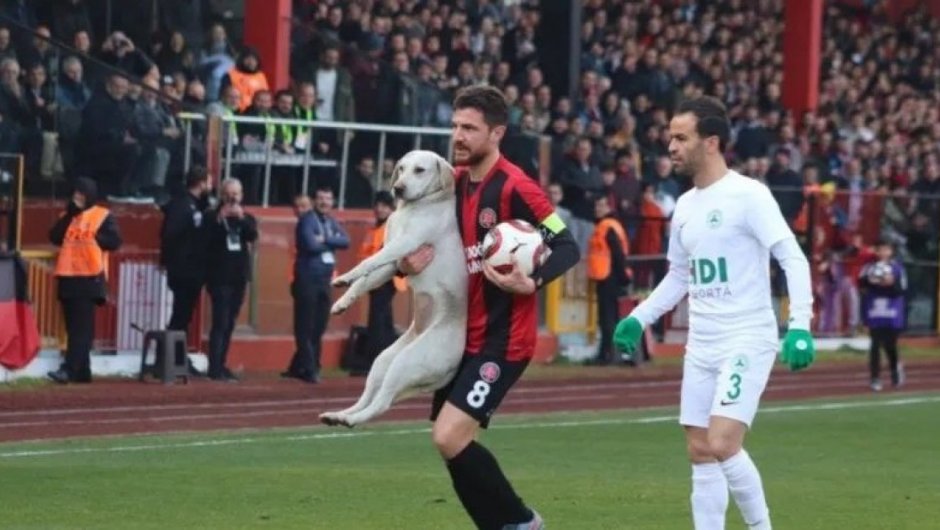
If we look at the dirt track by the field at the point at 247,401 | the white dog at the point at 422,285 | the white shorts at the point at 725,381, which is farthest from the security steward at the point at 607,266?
the white dog at the point at 422,285

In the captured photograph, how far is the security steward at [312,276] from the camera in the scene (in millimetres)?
23188

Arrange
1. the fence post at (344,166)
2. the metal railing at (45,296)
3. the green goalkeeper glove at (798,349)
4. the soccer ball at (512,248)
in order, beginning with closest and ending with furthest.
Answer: the soccer ball at (512,248) < the green goalkeeper glove at (798,349) < the metal railing at (45,296) < the fence post at (344,166)

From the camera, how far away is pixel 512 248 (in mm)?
9102

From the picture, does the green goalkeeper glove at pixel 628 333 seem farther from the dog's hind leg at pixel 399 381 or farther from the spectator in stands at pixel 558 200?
the spectator in stands at pixel 558 200

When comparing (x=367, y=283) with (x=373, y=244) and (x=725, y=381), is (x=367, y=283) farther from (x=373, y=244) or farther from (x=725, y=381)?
(x=373, y=244)

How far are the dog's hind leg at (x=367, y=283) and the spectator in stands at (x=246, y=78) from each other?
15168mm

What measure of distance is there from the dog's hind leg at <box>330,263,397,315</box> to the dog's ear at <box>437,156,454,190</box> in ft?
1.41

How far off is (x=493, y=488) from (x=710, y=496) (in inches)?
42.6

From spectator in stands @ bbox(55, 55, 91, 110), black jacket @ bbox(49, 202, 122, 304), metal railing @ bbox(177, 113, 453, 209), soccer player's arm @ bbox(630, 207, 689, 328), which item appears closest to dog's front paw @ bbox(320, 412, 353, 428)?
soccer player's arm @ bbox(630, 207, 689, 328)

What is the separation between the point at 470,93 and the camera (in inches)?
369

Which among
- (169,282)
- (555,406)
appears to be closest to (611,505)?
(555,406)

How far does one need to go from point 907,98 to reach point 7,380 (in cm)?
2144

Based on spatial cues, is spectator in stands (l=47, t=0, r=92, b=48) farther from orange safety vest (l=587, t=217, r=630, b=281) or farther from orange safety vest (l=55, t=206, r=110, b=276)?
orange safety vest (l=587, t=217, r=630, b=281)

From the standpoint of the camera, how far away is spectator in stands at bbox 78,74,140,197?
889 inches
